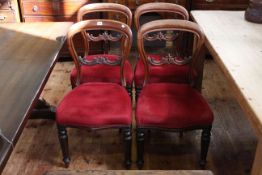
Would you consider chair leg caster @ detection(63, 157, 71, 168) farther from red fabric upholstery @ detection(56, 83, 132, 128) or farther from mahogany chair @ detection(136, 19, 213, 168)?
mahogany chair @ detection(136, 19, 213, 168)

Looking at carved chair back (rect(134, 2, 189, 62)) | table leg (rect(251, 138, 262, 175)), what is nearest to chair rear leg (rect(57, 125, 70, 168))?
carved chair back (rect(134, 2, 189, 62))

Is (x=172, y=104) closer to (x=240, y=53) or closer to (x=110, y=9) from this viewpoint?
(x=240, y=53)

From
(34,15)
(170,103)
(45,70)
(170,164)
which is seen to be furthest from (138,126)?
(34,15)

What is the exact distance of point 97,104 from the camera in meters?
1.93

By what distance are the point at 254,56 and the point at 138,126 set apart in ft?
2.23

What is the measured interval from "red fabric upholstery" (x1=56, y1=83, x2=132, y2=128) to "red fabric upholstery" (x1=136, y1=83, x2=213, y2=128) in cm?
9

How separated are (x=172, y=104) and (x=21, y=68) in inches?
31.8

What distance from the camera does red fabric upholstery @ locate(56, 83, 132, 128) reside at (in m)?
1.84

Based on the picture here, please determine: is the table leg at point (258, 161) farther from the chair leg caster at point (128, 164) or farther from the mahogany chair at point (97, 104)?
the chair leg caster at point (128, 164)

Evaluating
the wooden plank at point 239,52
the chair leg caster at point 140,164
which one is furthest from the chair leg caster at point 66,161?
the wooden plank at point 239,52

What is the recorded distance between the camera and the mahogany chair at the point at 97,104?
6.05 feet

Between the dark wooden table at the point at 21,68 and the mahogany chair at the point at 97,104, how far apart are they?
201 millimetres

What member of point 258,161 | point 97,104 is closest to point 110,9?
point 97,104

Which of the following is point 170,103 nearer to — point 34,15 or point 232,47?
point 232,47
